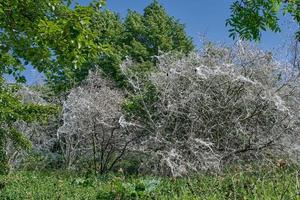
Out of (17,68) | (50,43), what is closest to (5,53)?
(17,68)

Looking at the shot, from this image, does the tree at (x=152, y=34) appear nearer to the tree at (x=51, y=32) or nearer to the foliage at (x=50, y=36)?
the foliage at (x=50, y=36)

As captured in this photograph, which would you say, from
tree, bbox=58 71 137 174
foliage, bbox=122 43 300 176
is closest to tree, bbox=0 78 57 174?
tree, bbox=58 71 137 174

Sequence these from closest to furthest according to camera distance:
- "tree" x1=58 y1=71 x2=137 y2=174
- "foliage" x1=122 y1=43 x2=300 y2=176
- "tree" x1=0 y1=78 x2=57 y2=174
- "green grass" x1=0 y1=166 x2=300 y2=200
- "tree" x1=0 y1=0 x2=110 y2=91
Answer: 1. "green grass" x1=0 y1=166 x2=300 y2=200
2. "tree" x1=0 y1=0 x2=110 y2=91
3. "foliage" x1=122 y1=43 x2=300 y2=176
4. "tree" x1=0 y1=78 x2=57 y2=174
5. "tree" x1=58 y1=71 x2=137 y2=174

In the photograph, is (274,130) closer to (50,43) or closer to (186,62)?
(186,62)

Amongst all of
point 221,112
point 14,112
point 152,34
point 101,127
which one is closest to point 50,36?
point 221,112

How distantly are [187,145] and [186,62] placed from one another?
2721mm

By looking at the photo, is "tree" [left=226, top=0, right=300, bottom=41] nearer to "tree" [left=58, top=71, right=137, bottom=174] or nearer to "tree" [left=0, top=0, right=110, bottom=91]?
"tree" [left=0, top=0, right=110, bottom=91]

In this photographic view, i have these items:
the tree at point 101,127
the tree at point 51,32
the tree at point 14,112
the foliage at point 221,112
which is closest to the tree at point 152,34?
the tree at point 101,127

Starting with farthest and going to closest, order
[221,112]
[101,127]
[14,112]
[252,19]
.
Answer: [101,127], [14,112], [221,112], [252,19]

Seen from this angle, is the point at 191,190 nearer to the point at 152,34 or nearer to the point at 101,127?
the point at 101,127

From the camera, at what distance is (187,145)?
15312 millimetres

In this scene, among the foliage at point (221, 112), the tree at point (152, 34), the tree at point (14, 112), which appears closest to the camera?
the foliage at point (221, 112)

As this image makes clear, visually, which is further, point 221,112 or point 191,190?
point 221,112

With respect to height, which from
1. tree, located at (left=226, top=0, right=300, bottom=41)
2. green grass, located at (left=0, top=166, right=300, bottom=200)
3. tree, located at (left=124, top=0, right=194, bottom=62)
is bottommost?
green grass, located at (left=0, top=166, right=300, bottom=200)
